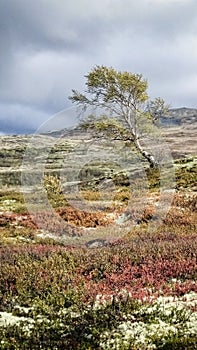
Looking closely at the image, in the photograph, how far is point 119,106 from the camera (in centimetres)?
5797

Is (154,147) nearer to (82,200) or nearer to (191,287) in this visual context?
(82,200)

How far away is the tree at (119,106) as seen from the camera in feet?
184

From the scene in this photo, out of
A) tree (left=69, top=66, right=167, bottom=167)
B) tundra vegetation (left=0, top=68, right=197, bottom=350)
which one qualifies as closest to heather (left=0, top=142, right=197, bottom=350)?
tundra vegetation (left=0, top=68, right=197, bottom=350)

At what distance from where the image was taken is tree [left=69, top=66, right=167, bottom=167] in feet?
184

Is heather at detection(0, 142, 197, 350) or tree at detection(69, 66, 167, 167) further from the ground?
tree at detection(69, 66, 167, 167)

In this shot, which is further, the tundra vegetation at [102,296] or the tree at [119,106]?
the tree at [119,106]

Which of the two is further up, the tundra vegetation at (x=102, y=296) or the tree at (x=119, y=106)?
the tree at (x=119, y=106)

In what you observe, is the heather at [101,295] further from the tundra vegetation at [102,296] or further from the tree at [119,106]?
the tree at [119,106]

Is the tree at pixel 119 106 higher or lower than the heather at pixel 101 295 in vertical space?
higher

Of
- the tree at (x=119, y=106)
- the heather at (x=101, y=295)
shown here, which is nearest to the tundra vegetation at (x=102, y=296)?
the heather at (x=101, y=295)

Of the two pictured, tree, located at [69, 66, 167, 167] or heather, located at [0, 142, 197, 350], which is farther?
tree, located at [69, 66, 167, 167]

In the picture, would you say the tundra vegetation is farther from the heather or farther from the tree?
the tree

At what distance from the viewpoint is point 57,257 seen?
16.1 meters

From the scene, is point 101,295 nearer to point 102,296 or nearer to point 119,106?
point 102,296
